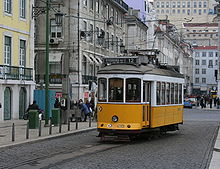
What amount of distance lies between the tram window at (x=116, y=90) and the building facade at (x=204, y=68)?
128 meters

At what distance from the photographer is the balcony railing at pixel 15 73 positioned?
30.4 m

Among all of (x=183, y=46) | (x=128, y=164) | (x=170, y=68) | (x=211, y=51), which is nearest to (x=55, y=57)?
(x=170, y=68)

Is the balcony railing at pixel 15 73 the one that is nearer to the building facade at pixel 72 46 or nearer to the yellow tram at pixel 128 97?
the building facade at pixel 72 46

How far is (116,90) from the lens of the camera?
1838cm

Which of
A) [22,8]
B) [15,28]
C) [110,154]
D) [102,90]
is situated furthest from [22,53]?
[110,154]

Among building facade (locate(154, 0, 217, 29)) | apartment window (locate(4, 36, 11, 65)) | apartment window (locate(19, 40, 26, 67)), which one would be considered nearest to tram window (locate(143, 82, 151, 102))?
apartment window (locate(4, 36, 11, 65))

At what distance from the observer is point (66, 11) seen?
44.2 metres

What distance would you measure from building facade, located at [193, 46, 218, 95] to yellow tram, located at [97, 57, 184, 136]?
127 meters

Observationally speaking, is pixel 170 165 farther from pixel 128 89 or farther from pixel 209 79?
pixel 209 79

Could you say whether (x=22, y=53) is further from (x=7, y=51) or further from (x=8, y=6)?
(x=8, y=6)

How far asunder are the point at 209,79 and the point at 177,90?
128m

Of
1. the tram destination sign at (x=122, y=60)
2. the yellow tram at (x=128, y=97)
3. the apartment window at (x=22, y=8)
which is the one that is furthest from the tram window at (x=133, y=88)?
the apartment window at (x=22, y=8)

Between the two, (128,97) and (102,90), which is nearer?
(128,97)

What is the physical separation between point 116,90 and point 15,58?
15834mm
